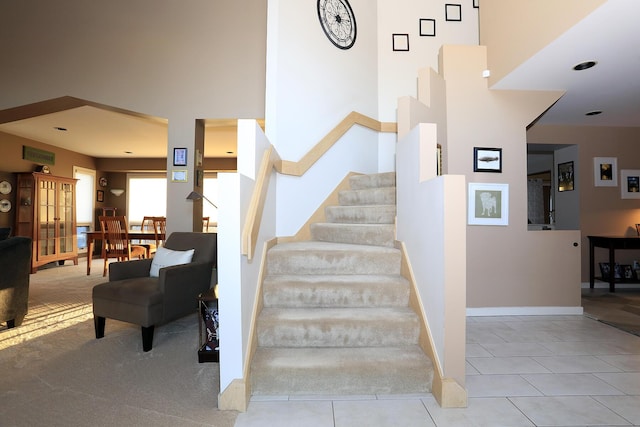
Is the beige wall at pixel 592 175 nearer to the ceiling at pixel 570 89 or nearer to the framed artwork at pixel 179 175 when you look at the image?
the ceiling at pixel 570 89

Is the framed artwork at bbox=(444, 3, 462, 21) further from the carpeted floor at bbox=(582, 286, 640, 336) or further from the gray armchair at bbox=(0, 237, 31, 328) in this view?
the gray armchair at bbox=(0, 237, 31, 328)

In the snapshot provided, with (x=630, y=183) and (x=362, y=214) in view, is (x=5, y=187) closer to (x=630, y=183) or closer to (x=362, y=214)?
(x=362, y=214)

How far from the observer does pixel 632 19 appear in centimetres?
257

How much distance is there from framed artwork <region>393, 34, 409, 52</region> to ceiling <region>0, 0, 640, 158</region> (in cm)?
142

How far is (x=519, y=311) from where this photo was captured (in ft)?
13.4

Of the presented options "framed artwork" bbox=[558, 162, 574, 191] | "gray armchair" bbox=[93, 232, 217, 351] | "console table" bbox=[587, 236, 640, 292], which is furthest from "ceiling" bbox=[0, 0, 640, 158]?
"gray armchair" bbox=[93, 232, 217, 351]

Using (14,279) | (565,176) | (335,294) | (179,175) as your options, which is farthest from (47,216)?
(565,176)

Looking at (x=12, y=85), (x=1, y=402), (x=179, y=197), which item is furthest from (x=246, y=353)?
(x=12, y=85)

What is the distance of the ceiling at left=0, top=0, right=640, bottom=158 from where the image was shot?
2758 millimetres

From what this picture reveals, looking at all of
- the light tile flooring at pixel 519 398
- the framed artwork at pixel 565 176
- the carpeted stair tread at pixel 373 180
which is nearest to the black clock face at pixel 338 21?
the carpeted stair tread at pixel 373 180

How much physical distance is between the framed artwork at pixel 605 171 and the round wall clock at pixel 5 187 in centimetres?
1001

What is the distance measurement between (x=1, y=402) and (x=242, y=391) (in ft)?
4.66

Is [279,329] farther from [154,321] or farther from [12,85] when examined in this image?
[12,85]

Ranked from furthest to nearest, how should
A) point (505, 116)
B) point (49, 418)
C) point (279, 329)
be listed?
point (505, 116) < point (279, 329) < point (49, 418)
